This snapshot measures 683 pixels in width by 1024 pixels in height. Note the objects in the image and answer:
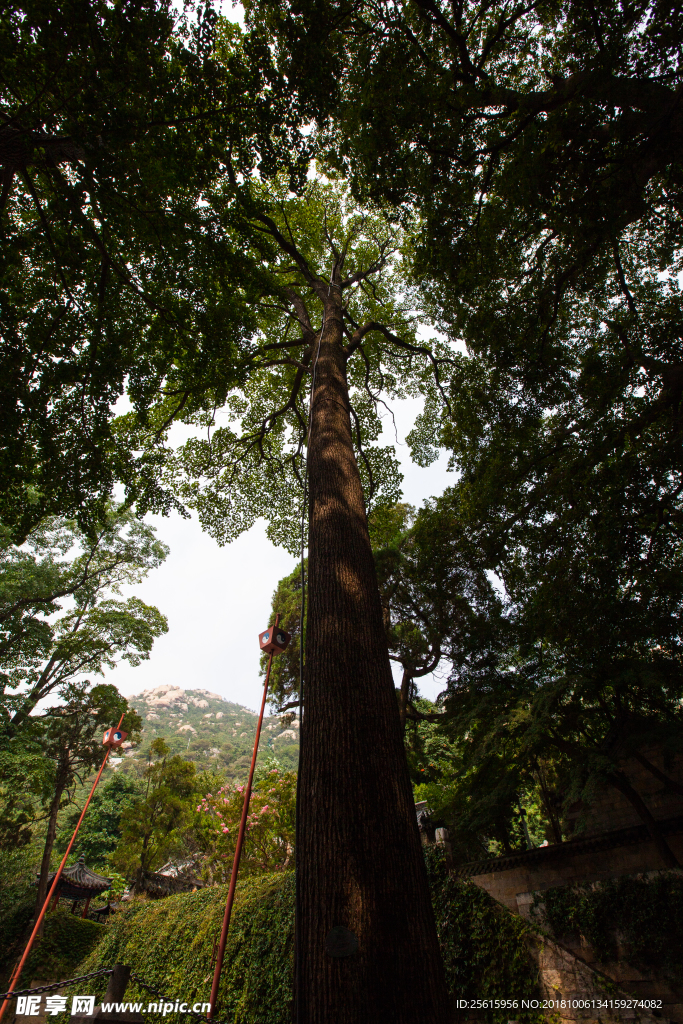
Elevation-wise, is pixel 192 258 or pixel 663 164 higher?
pixel 192 258

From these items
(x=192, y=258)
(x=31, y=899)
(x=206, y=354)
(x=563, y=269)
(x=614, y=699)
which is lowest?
(x=31, y=899)

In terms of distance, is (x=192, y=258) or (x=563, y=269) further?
(x=563, y=269)

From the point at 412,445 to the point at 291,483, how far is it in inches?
104

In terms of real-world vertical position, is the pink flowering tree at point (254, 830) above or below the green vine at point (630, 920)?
above

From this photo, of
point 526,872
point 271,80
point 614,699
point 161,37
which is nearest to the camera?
point 161,37

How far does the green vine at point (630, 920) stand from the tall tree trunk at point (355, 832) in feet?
19.2

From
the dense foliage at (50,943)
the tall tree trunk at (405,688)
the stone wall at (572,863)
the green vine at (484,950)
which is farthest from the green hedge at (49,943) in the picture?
the green vine at (484,950)

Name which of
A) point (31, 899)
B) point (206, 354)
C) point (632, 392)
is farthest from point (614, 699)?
point (31, 899)

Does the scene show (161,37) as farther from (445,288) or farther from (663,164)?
(663,164)

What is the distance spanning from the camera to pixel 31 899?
43.4ft

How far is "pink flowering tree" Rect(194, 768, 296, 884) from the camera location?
9.55m

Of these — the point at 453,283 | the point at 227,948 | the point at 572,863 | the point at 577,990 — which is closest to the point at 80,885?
the point at 227,948

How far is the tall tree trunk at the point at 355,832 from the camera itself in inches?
48.3

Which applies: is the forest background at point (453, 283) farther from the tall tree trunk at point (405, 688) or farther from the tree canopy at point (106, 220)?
the tall tree trunk at point (405, 688)
